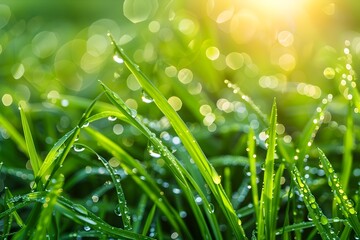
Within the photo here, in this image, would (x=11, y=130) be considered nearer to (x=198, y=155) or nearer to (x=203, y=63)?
(x=198, y=155)

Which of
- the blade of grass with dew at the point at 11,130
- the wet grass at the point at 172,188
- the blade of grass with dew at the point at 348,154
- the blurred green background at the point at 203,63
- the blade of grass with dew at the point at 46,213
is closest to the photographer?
the blade of grass with dew at the point at 46,213

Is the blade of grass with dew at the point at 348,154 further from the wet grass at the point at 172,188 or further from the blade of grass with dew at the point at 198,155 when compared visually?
the blade of grass with dew at the point at 198,155

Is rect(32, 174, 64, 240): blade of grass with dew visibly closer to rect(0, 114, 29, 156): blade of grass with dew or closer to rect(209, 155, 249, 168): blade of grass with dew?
rect(0, 114, 29, 156): blade of grass with dew

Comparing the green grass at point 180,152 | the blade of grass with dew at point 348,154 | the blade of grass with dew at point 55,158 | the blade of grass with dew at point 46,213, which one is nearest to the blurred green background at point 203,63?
the green grass at point 180,152

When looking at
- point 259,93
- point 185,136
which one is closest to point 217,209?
point 185,136

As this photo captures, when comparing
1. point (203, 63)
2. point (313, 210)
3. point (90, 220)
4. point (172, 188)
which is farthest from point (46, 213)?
point (203, 63)

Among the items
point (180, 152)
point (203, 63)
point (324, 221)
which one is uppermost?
point (203, 63)

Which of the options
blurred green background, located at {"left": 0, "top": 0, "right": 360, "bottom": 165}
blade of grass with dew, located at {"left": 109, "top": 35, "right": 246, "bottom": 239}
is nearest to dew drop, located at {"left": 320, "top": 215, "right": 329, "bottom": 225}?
blade of grass with dew, located at {"left": 109, "top": 35, "right": 246, "bottom": 239}
